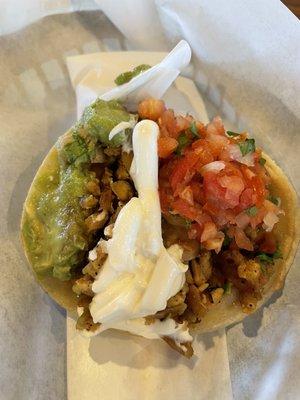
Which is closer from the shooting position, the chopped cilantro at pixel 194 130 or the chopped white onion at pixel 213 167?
the chopped white onion at pixel 213 167

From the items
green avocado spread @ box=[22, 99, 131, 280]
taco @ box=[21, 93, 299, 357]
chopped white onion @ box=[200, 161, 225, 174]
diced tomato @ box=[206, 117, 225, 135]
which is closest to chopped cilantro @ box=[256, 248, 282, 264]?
taco @ box=[21, 93, 299, 357]

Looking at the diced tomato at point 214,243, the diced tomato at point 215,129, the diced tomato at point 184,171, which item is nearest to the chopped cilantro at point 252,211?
the diced tomato at point 214,243

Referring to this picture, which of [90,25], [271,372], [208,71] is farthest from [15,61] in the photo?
[271,372]

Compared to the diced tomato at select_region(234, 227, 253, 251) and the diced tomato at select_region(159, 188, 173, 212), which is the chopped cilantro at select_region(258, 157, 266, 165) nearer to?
the diced tomato at select_region(234, 227, 253, 251)

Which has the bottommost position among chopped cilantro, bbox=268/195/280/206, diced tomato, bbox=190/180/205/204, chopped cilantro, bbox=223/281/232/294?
Result: chopped cilantro, bbox=223/281/232/294

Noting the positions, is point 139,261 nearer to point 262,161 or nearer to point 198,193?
point 198,193

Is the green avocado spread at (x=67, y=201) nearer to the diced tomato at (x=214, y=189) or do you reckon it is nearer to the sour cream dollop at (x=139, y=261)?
the sour cream dollop at (x=139, y=261)

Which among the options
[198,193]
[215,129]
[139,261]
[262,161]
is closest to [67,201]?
[139,261]

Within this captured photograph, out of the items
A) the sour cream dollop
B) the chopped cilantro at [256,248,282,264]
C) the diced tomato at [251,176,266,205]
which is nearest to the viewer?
the sour cream dollop

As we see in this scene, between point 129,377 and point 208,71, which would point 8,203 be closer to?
point 129,377
